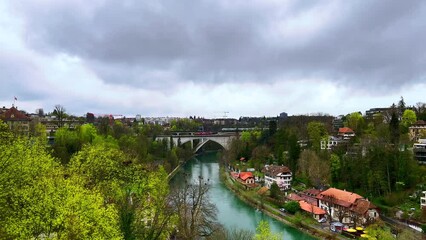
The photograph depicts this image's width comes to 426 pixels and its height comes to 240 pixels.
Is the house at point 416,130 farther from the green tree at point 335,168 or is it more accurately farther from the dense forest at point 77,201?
the dense forest at point 77,201

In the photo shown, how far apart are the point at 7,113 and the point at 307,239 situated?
28074mm

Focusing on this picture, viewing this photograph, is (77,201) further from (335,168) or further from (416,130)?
(416,130)

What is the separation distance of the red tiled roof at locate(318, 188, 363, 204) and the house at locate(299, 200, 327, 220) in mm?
743

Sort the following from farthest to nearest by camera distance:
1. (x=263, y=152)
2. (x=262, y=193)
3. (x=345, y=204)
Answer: (x=263, y=152) < (x=262, y=193) < (x=345, y=204)

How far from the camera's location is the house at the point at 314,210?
58.8 ft

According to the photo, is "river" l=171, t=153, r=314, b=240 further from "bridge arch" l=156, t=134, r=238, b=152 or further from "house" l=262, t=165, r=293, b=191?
"bridge arch" l=156, t=134, r=238, b=152

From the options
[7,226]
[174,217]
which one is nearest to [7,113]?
[174,217]

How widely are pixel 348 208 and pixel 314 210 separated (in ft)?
5.25

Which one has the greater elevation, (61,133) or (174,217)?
(61,133)

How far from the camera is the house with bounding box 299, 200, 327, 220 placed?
17.9 metres

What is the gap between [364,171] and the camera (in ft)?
66.5

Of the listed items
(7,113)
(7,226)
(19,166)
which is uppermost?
(7,113)

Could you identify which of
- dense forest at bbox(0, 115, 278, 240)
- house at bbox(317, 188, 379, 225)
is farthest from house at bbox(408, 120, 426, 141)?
dense forest at bbox(0, 115, 278, 240)

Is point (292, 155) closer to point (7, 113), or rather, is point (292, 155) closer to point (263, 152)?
point (263, 152)
